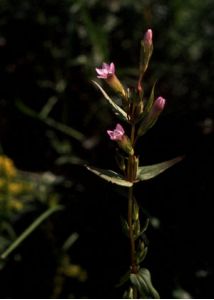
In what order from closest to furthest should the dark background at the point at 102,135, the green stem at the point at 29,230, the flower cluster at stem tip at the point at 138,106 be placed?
the flower cluster at stem tip at the point at 138,106 → the green stem at the point at 29,230 → the dark background at the point at 102,135

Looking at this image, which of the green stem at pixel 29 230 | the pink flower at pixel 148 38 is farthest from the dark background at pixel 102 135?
the pink flower at pixel 148 38

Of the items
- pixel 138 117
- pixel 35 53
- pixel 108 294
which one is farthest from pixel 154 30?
pixel 138 117

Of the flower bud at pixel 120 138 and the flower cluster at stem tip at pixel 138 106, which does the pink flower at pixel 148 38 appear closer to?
the flower cluster at stem tip at pixel 138 106

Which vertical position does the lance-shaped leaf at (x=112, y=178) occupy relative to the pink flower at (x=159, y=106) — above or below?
below

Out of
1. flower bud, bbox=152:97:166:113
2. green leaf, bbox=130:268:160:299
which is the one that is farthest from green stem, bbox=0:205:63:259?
flower bud, bbox=152:97:166:113

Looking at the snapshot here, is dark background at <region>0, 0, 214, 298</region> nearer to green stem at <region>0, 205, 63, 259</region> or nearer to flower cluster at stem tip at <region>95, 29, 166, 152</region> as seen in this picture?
green stem at <region>0, 205, 63, 259</region>

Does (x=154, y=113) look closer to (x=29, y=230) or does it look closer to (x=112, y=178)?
(x=112, y=178)

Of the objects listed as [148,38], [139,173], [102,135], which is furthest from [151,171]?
[102,135]
